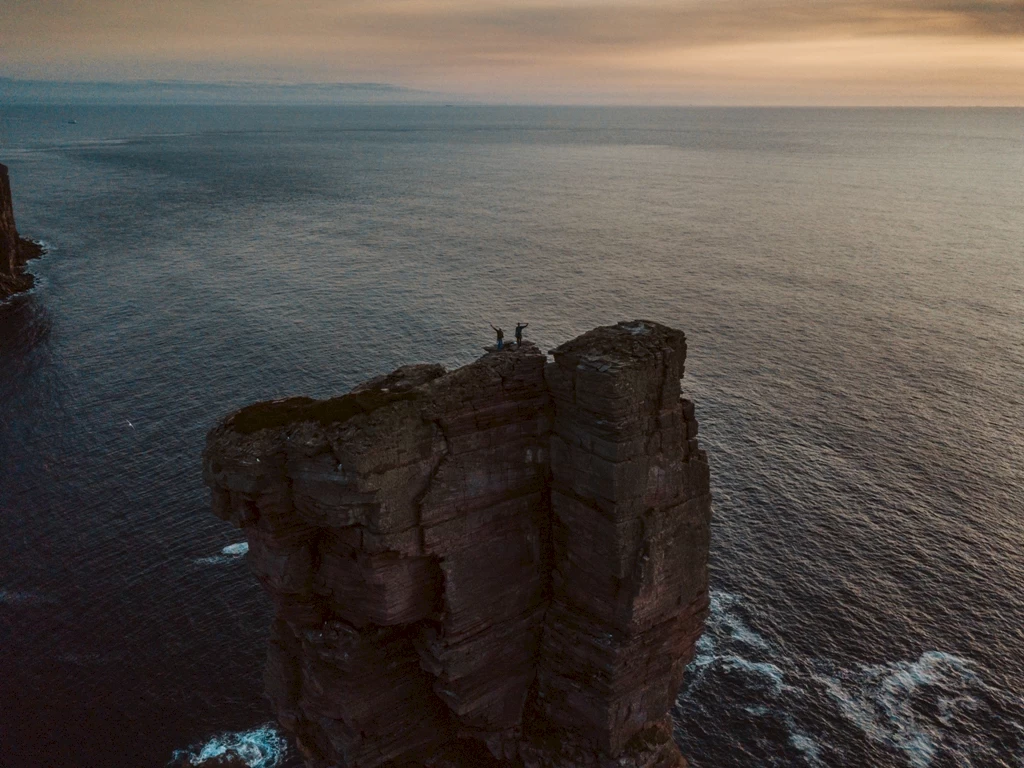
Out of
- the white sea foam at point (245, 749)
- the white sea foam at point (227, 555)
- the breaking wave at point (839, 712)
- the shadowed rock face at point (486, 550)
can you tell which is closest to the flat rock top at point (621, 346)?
the shadowed rock face at point (486, 550)

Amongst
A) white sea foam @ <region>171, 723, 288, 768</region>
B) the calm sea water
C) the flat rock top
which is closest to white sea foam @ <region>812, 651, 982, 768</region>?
the calm sea water

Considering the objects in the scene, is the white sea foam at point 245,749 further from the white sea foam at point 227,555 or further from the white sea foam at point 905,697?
the white sea foam at point 905,697

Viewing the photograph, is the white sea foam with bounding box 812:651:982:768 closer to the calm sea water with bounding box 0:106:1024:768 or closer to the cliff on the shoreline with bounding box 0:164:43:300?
the calm sea water with bounding box 0:106:1024:768

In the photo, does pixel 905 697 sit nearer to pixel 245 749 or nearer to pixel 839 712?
pixel 839 712

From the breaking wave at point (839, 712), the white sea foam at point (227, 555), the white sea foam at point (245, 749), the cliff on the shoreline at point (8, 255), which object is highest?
the cliff on the shoreline at point (8, 255)

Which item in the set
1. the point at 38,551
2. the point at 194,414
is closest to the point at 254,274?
the point at 194,414

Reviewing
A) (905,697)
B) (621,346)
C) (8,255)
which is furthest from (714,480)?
(8,255)
